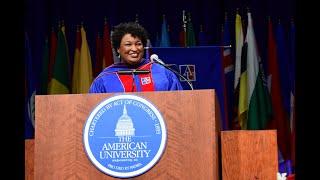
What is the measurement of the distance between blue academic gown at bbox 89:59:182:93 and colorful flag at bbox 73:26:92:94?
3161mm

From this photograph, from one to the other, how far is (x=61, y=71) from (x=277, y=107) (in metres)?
2.30

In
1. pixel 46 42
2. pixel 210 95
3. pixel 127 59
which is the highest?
pixel 46 42

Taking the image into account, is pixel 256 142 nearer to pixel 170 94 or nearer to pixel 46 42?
pixel 170 94

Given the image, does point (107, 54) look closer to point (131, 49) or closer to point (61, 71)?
point (61, 71)

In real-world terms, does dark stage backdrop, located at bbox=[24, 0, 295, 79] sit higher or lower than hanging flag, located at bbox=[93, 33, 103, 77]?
higher

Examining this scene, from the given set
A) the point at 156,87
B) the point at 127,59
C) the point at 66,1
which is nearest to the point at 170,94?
the point at 156,87

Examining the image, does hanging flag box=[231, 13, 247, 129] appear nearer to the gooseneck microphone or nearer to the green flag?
the green flag

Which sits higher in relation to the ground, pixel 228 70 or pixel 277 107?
pixel 228 70

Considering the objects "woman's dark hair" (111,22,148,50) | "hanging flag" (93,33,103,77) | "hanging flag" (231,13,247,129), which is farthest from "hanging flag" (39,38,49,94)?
"woman's dark hair" (111,22,148,50)

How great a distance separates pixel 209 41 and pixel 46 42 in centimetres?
177

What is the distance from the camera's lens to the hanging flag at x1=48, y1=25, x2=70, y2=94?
7.38 m

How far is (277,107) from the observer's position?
7.14 meters

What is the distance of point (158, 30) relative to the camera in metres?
7.72

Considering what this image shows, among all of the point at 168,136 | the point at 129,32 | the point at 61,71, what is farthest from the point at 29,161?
the point at 61,71
